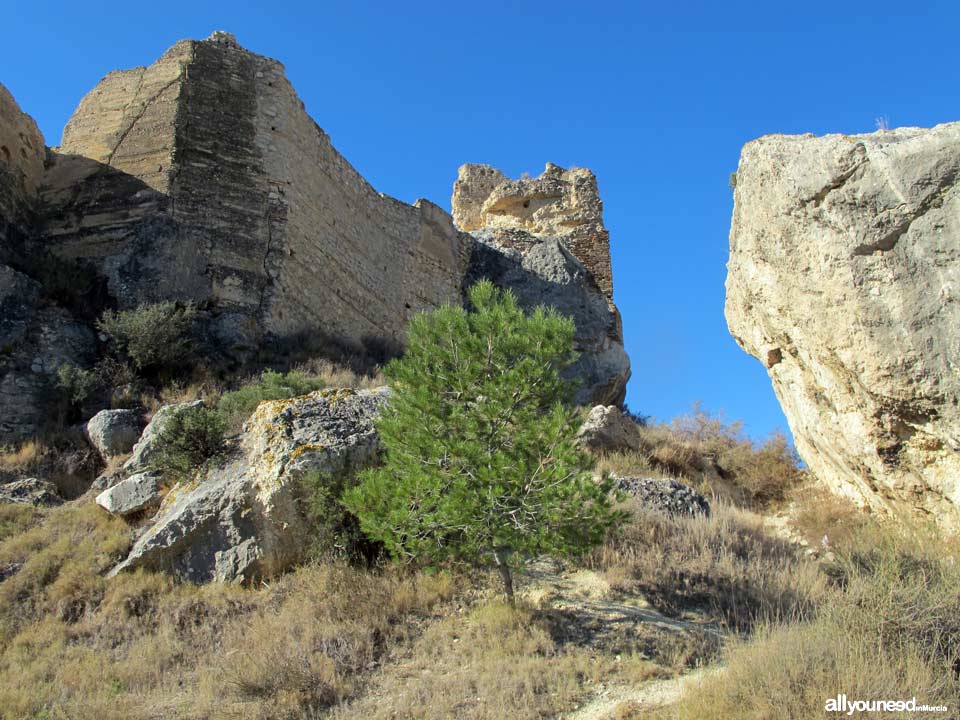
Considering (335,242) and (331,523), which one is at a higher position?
(335,242)

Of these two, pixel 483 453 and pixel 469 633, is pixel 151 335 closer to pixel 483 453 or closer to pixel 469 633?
pixel 483 453

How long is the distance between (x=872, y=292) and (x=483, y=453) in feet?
11.6

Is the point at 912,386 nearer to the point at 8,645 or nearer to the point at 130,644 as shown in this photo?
the point at 130,644

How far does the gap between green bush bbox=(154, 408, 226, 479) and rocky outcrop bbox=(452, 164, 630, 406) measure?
8089mm

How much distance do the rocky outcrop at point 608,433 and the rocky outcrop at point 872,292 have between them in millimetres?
2789

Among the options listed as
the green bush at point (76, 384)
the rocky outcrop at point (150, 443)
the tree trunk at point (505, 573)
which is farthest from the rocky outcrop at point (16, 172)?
the tree trunk at point (505, 573)

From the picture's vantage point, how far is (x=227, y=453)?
25.0ft

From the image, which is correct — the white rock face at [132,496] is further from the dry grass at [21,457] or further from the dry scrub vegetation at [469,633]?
the dry grass at [21,457]

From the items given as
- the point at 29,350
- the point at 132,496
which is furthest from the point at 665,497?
the point at 29,350

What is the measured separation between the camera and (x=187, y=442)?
Answer: 764cm

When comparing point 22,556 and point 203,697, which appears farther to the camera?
point 22,556

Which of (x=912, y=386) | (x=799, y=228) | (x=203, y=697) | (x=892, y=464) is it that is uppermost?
(x=799, y=228)

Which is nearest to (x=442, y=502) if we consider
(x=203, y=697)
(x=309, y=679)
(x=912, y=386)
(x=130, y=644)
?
(x=309, y=679)

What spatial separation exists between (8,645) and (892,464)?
738 cm
